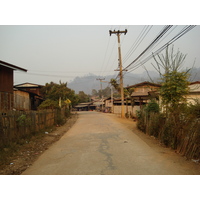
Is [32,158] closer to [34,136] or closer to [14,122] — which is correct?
[14,122]

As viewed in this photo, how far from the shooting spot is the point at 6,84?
13.2m

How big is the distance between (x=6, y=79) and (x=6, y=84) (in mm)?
394

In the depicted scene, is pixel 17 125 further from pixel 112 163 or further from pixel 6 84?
pixel 6 84

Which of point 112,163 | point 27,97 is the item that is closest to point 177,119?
point 112,163

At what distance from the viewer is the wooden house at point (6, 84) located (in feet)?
41.2

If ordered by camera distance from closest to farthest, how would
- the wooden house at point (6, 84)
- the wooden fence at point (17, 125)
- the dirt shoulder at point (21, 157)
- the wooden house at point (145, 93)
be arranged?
the dirt shoulder at point (21, 157), the wooden fence at point (17, 125), the wooden house at point (145, 93), the wooden house at point (6, 84)

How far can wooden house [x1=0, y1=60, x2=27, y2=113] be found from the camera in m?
12.6

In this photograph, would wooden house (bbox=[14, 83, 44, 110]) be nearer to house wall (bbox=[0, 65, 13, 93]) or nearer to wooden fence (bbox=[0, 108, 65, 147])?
house wall (bbox=[0, 65, 13, 93])

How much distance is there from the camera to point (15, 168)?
15.8 ft

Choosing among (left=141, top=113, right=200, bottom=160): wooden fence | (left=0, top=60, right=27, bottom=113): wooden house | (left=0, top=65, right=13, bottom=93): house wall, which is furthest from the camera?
(left=0, top=65, right=13, bottom=93): house wall

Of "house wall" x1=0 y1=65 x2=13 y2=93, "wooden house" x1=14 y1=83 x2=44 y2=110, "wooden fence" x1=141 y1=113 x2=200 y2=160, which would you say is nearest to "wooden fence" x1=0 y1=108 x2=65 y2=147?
"house wall" x1=0 y1=65 x2=13 y2=93

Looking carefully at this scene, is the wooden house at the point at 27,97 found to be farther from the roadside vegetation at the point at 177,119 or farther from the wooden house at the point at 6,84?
the roadside vegetation at the point at 177,119

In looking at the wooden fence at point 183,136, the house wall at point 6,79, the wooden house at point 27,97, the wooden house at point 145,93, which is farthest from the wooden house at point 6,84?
the wooden fence at point 183,136

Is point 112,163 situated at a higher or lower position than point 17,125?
lower
